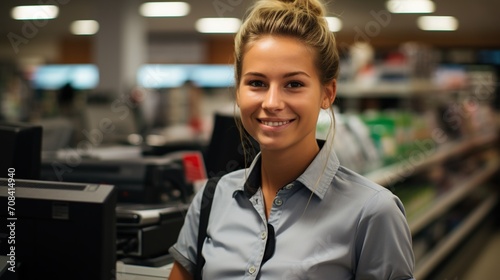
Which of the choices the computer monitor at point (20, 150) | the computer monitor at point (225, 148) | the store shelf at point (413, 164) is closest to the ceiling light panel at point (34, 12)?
the store shelf at point (413, 164)

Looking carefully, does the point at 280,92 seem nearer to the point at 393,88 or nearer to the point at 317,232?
the point at 317,232

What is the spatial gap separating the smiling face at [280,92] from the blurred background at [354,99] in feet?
0.92

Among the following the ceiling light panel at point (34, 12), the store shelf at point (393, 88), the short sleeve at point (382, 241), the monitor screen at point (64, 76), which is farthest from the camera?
the monitor screen at point (64, 76)

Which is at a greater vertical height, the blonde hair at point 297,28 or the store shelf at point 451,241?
the blonde hair at point 297,28

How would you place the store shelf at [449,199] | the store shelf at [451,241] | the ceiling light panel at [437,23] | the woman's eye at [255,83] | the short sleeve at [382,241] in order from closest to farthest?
the short sleeve at [382,241]
the woman's eye at [255,83]
the store shelf at [449,199]
the store shelf at [451,241]
the ceiling light panel at [437,23]

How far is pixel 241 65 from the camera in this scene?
5.23 feet

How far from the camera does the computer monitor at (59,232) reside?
148 centimetres

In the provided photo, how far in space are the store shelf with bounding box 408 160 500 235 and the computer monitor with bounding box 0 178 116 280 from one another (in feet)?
10.7

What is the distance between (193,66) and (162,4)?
5.86 m

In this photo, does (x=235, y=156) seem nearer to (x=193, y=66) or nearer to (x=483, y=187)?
(x=483, y=187)

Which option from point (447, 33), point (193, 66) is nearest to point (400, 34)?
point (447, 33)

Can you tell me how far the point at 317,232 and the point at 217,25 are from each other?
41.6 feet

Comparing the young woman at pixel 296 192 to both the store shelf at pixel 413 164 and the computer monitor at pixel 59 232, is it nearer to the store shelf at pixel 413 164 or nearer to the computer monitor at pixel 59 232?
the computer monitor at pixel 59 232

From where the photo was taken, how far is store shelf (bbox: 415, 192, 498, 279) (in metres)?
5.16
